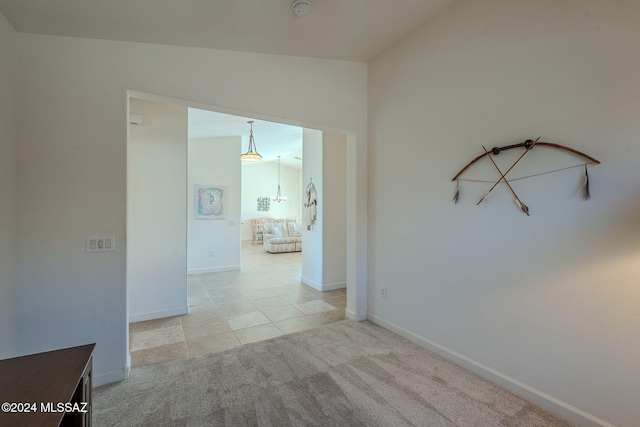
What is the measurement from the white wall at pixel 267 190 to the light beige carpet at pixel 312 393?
1060 centimetres

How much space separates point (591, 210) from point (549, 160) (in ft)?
1.27

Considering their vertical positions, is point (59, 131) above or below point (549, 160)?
above

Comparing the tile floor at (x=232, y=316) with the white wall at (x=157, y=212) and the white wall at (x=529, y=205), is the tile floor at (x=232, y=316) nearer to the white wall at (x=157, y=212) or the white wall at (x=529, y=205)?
the white wall at (x=157, y=212)

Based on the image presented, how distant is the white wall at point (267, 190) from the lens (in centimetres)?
1278

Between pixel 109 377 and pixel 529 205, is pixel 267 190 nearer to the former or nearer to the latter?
pixel 109 377

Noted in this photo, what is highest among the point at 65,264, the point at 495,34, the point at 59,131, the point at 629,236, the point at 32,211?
the point at 495,34

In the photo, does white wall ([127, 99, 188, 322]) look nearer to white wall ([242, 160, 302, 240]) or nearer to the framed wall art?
the framed wall art

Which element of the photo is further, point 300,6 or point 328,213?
point 328,213

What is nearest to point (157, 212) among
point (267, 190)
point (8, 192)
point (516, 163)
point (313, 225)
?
point (8, 192)

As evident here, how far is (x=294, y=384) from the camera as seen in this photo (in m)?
2.12

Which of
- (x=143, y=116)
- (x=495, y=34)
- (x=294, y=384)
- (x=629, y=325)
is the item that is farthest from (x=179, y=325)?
(x=495, y=34)

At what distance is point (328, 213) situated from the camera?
484 centimetres

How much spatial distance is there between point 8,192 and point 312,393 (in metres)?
2.41

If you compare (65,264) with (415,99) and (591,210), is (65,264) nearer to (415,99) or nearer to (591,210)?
(415,99)
